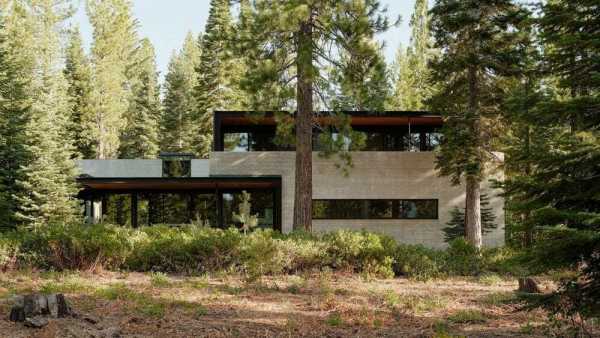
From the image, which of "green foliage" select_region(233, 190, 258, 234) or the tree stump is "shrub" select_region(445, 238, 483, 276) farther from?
the tree stump

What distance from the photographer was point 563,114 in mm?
6574

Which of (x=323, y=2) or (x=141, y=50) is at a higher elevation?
(x=141, y=50)

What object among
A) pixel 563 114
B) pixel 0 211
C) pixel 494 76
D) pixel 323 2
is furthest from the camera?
pixel 0 211

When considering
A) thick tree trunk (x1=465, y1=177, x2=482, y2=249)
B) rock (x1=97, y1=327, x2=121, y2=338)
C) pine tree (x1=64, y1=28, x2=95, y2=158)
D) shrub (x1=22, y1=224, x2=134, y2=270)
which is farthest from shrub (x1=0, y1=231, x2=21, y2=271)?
pine tree (x1=64, y1=28, x2=95, y2=158)

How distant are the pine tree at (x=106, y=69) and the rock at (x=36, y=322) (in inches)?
1305

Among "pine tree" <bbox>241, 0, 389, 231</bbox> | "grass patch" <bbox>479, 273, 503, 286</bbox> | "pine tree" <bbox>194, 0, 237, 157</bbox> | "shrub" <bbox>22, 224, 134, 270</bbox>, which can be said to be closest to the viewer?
"grass patch" <bbox>479, 273, 503, 286</bbox>

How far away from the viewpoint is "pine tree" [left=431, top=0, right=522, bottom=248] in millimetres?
18438

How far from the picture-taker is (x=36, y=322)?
271 inches

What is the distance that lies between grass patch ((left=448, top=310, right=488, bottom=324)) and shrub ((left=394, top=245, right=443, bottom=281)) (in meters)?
4.06

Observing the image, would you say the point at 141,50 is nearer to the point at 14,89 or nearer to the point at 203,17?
the point at 203,17

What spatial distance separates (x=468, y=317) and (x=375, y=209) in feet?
46.8

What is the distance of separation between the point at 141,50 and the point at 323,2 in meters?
43.2

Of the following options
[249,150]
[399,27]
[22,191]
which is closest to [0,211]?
[22,191]

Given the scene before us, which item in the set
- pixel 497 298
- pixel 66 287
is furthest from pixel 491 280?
pixel 66 287
